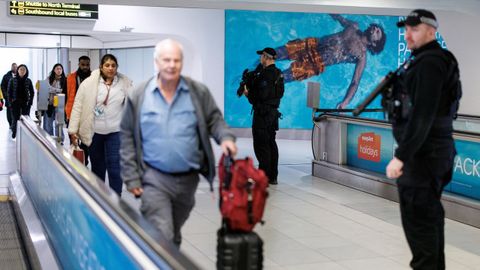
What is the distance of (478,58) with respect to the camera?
11211 mm

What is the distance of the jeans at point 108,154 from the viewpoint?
6566mm

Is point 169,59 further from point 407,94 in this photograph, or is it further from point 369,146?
point 369,146

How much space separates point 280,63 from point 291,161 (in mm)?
4774

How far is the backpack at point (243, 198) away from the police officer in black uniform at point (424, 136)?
1.04 metres

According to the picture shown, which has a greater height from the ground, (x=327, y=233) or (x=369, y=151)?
(x=369, y=151)

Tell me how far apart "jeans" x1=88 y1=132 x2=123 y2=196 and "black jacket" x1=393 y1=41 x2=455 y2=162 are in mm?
3278

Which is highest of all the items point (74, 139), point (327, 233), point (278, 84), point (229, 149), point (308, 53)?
point (308, 53)

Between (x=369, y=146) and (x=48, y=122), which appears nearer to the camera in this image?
(x=369, y=146)

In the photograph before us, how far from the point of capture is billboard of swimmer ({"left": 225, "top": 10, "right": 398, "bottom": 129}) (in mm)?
16875

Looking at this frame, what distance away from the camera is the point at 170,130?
3707 millimetres

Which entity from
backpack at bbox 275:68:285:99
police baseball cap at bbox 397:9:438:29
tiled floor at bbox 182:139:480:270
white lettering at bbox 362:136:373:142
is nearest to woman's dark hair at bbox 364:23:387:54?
white lettering at bbox 362:136:373:142

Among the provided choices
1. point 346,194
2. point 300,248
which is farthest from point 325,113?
point 300,248

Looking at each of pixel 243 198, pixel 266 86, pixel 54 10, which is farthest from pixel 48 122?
pixel 243 198

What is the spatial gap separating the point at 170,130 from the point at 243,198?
74 cm
